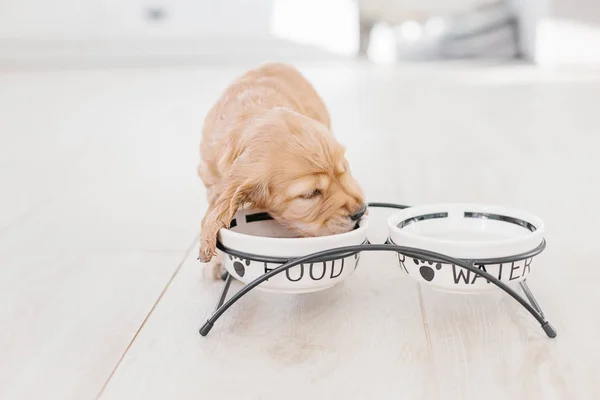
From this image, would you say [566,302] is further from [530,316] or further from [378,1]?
[378,1]

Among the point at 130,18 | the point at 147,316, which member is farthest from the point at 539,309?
the point at 130,18

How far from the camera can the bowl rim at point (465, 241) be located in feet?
4.02

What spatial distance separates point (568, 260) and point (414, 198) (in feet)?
1.97

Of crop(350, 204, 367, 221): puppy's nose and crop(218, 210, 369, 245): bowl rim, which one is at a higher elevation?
crop(218, 210, 369, 245): bowl rim

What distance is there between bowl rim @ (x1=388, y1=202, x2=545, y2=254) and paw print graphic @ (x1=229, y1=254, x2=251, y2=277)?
0.87 feet

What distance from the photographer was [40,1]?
5.73m

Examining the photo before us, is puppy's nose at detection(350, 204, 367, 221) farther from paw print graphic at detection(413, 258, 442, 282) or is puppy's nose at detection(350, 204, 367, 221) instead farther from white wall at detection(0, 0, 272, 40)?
white wall at detection(0, 0, 272, 40)

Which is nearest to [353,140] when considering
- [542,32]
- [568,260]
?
[568,260]

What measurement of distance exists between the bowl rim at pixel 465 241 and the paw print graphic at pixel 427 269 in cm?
3

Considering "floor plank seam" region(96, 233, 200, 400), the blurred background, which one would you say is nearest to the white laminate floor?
"floor plank seam" region(96, 233, 200, 400)

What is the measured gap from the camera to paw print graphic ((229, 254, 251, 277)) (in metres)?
1.29

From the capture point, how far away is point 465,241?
131 centimetres

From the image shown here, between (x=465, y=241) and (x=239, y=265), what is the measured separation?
0.40m

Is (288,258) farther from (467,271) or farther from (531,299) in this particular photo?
(531,299)
